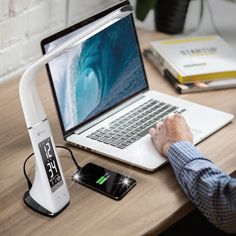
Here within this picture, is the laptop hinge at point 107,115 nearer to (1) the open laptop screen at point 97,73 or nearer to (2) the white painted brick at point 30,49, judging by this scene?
(1) the open laptop screen at point 97,73

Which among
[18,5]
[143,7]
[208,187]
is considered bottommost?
[208,187]

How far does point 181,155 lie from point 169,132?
0.37ft

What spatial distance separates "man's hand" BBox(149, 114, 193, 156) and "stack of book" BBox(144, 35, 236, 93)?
0.28 m

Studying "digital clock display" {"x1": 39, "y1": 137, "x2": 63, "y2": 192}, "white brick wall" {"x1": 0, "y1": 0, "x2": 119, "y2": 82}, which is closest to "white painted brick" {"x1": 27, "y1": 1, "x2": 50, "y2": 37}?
"white brick wall" {"x1": 0, "y1": 0, "x2": 119, "y2": 82}

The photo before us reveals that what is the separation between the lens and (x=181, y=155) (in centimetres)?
125

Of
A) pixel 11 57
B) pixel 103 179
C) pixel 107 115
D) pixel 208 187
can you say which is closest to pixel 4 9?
pixel 11 57

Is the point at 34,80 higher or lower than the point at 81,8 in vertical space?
higher

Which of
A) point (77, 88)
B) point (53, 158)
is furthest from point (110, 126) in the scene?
point (53, 158)

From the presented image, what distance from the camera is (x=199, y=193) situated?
1.17m

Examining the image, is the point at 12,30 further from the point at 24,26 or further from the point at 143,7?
the point at 143,7

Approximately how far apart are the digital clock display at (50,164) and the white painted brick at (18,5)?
27.6 inches

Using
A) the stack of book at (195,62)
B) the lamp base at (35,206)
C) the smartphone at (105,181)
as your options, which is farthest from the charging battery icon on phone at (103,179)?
the stack of book at (195,62)

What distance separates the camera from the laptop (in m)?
1.33

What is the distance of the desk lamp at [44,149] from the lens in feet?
3.53
